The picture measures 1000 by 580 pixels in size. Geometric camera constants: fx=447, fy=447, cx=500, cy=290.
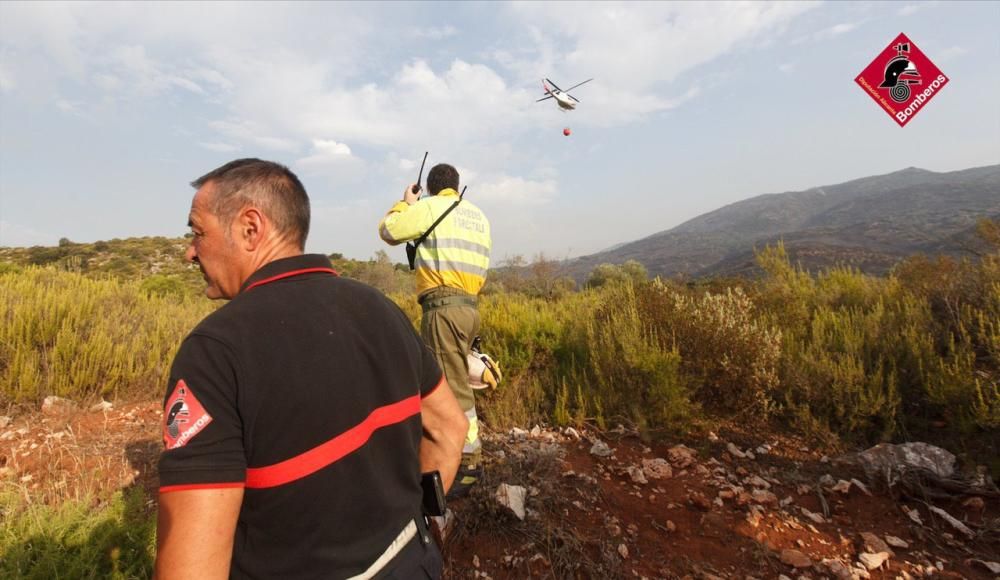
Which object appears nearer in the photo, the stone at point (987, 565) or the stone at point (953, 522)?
the stone at point (987, 565)

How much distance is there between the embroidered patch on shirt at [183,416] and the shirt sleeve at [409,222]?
9.00 ft

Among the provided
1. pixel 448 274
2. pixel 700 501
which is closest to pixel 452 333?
pixel 448 274

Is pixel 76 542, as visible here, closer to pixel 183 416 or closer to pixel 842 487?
pixel 183 416

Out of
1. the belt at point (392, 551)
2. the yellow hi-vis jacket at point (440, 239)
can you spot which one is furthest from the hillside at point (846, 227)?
the belt at point (392, 551)

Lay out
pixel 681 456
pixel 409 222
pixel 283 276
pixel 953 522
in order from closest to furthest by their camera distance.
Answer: pixel 283 276 → pixel 953 522 → pixel 409 222 → pixel 681 456

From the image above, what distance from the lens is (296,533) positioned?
1.05 meters

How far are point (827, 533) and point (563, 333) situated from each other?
3.54m

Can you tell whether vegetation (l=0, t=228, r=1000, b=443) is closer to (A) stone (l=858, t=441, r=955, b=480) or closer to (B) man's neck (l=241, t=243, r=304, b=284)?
(A) stone (l=858, t=441, r=955, b=480)

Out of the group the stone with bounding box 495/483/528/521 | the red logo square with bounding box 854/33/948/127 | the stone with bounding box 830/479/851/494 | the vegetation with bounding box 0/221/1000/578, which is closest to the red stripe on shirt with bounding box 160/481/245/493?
the stone with bounding box 495/483/528/521

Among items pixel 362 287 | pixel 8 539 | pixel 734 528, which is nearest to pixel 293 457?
pixel 362 287

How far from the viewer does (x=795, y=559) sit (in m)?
2.80

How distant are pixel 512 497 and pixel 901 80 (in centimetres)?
761

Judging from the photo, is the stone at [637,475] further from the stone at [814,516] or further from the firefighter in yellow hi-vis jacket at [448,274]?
the firefighter in yellow hi-vis jacket at [448,274]

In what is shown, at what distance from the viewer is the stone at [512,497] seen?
10.3 feet
